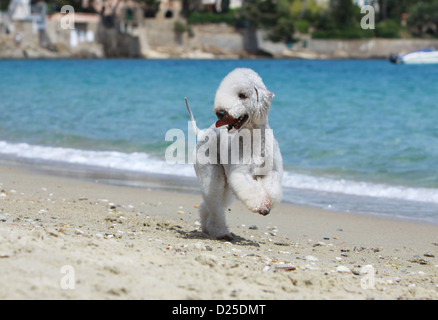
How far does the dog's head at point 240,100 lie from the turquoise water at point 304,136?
155 inches

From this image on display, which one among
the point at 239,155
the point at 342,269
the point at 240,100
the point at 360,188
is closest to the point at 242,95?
the point at 240,100

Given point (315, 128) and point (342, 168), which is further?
point (315, 128)

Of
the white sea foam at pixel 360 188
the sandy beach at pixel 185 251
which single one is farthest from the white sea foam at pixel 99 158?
the sandy beach at pixel 185 251

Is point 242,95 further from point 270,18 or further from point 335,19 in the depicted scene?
point 335,19

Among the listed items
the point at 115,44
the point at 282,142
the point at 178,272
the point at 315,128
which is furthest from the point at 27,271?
the point at 115,44

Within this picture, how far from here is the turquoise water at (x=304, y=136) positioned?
395 inches

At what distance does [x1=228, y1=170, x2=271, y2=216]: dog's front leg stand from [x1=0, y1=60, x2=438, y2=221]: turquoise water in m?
3.66

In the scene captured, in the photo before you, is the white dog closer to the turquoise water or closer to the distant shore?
the turquoise water

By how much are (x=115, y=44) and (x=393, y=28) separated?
42.2 m

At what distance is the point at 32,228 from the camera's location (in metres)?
5.36

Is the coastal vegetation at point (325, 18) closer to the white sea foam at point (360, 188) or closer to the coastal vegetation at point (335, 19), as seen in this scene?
the coastal vegetation at point (335, 19)

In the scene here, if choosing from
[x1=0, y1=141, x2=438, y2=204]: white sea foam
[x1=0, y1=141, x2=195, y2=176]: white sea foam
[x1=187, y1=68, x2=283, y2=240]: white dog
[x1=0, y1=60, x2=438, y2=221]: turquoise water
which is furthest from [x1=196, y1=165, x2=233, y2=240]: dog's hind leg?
[x1=0, y1=141, x2=195, y2=176]: white sea foam

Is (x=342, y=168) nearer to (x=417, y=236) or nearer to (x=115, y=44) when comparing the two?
(x=417, y=236)
